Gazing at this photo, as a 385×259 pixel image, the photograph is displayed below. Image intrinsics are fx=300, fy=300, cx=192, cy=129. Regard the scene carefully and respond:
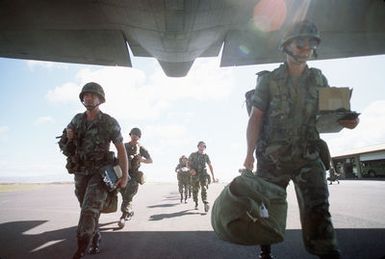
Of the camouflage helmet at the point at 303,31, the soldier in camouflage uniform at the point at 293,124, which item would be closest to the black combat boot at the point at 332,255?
the soldier in camouflage uniform at the point at 293,124

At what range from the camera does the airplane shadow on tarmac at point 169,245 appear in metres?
3.74

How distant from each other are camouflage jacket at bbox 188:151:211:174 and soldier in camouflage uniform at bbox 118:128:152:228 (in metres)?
2.60

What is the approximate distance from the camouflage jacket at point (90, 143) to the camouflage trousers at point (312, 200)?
6.49 feet

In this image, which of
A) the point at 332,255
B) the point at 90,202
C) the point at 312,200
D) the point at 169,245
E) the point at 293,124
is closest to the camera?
the point at 332,255

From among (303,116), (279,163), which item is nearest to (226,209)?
(279,163)

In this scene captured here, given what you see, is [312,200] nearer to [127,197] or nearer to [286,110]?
[286,110]

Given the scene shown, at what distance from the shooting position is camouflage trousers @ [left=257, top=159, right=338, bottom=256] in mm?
2488

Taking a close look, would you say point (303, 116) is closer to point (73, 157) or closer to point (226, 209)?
point (226, 209)

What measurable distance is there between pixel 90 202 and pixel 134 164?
356 centimetres

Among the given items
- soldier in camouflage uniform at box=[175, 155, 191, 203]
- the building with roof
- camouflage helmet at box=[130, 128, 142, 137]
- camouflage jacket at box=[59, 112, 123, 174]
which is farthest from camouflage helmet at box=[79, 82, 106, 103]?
the building with roof

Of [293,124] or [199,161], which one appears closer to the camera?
[293,124]

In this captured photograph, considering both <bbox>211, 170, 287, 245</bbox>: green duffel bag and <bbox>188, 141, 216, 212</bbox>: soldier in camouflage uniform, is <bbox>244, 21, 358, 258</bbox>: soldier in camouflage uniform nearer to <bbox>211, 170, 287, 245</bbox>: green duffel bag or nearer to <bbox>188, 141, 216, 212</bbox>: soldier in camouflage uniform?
<bbox>211, 170, 287, 245</bbox>: green duffel bag

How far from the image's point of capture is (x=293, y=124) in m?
2.83

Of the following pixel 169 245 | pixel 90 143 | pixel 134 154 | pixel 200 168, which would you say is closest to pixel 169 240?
pixel 169 245
